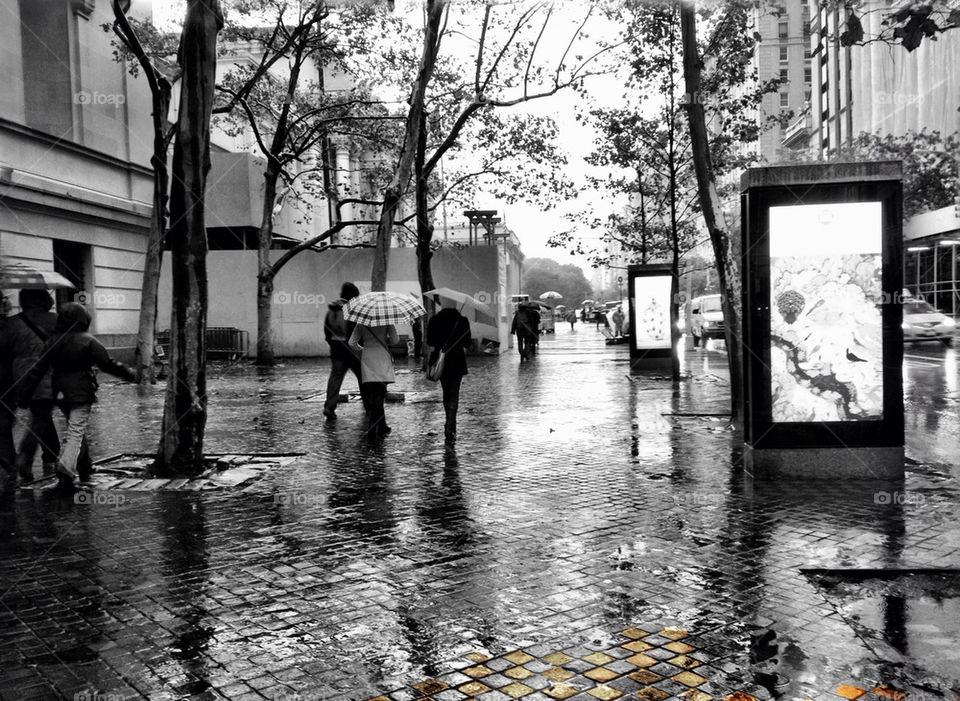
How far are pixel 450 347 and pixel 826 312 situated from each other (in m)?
4.53

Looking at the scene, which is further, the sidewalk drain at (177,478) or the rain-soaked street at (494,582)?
the sidewalk drain at (177,478)

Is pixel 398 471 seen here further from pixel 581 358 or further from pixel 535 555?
pixel 581 358

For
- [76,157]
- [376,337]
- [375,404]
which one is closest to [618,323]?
[76,157]

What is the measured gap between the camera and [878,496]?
7586 mm

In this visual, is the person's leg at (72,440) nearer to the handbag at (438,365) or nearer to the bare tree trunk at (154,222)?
the handbag at (438,365)

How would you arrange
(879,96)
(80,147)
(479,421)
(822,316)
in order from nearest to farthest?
(822,316) → (479,421) → (80,147) → (879,96)

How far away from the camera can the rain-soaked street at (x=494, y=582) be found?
4141mm

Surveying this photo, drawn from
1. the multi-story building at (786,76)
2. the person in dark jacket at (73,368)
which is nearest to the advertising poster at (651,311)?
the person in dark jacket at (73,368)

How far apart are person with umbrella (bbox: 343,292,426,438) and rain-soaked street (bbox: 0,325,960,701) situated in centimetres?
128

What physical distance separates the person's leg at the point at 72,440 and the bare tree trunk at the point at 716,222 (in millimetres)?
7741

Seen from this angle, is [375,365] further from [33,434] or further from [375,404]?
[33,434]

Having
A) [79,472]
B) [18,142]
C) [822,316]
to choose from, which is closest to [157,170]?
[18,142]

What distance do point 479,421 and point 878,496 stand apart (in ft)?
21.6

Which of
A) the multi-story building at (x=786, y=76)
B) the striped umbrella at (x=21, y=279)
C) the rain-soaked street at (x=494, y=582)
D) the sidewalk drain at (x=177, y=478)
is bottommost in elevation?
the rain-soaked street at (x=494, y=582)
